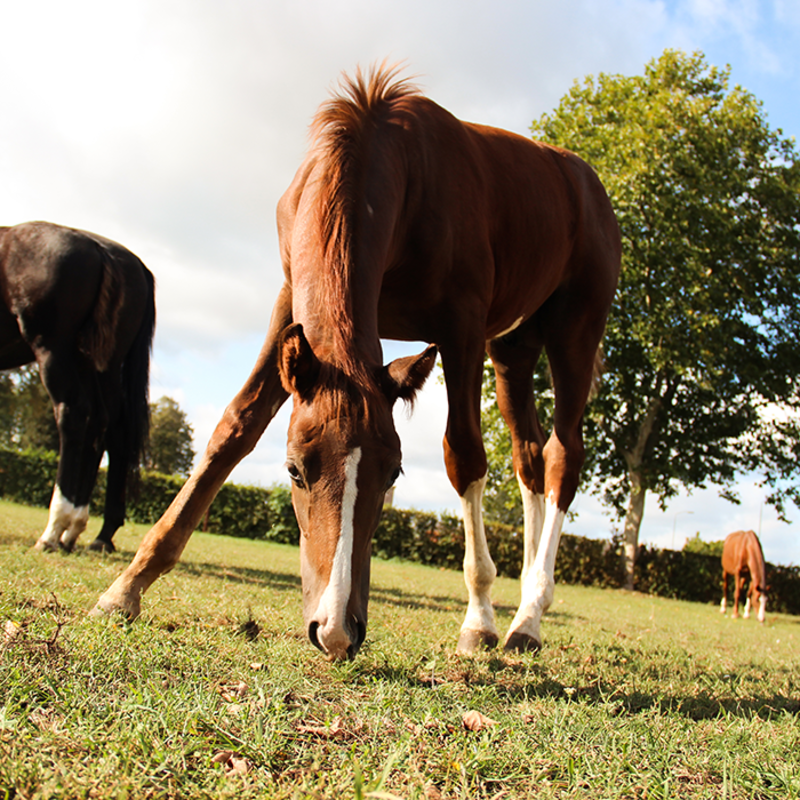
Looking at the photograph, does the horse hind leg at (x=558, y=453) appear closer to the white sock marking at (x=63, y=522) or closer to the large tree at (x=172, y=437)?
the white sock marking at (x=63, y=522)

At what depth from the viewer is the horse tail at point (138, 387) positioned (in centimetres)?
691

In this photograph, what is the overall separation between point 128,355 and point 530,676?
577 cm

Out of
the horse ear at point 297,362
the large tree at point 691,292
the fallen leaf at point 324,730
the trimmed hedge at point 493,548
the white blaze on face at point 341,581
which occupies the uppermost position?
the large tree at point 691,292

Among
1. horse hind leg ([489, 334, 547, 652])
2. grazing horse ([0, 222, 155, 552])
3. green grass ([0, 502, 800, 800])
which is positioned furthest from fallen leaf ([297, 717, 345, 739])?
grazing horse ([0, 222, 155, 552])

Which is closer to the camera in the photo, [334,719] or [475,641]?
[334,719]

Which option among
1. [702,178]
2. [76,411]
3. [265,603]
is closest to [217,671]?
[265,603]

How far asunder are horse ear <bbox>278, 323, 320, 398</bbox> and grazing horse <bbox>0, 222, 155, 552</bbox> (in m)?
4.58

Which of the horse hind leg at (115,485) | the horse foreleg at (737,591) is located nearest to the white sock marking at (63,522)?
the horse hind leg at (115,485)

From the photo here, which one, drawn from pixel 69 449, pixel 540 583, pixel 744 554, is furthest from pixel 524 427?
pixel 744 554

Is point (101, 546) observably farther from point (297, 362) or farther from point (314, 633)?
point (314, 633)

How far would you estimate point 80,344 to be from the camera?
21.1ft

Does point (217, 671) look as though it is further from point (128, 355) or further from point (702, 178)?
point (702, 178)

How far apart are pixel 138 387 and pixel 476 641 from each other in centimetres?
507

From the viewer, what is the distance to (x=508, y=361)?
5375 millimetres
